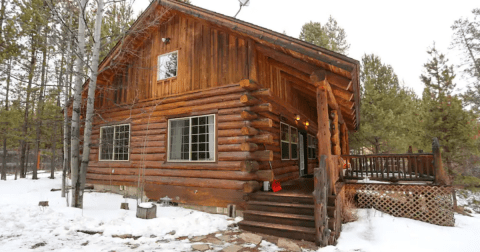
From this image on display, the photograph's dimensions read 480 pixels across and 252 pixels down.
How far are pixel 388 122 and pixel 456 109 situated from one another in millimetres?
3840

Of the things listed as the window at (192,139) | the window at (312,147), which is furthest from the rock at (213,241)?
the window at (312,147)

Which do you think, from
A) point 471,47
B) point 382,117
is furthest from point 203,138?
point 471,47

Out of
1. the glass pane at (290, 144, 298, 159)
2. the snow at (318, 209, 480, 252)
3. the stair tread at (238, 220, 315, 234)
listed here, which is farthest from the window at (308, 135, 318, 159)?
the stair tread at (238, 220, 315, 234)

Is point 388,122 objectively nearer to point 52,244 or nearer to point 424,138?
point 424,138

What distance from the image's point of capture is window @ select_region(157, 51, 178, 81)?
9844 millimetres

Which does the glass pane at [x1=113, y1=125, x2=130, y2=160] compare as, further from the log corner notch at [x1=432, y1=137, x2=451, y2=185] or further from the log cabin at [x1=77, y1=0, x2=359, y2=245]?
the log corner notch at [x1=432, y1=137, x2=451, y2=185]

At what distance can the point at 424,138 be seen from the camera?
16.6 metres

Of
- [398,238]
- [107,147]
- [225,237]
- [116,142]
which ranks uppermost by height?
[116,142]

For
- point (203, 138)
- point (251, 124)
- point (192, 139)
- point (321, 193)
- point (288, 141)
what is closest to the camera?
point (321, 193)

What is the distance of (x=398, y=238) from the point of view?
20.3 ft

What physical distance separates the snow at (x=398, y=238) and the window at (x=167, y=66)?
816 cm

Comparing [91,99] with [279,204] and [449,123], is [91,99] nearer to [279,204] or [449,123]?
[279,204]

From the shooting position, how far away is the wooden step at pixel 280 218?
5.88m

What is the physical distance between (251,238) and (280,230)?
30.3 inches
